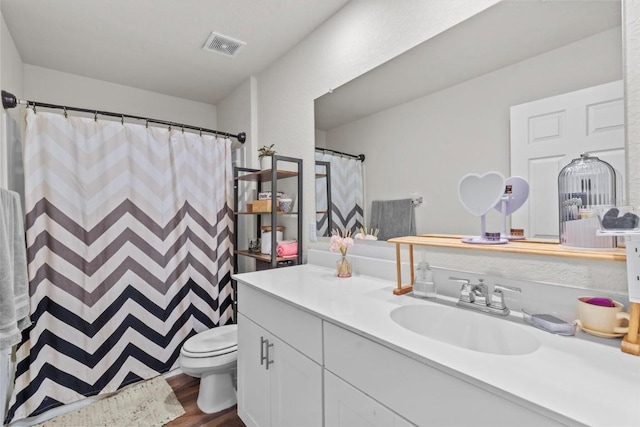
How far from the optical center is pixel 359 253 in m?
1.63

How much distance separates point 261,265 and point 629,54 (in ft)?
7.12

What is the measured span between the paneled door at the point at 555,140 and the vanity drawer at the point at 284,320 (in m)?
0.83

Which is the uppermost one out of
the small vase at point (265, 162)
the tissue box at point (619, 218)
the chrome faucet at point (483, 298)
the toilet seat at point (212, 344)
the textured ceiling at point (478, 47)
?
the textured ceiling at point (478, 47)

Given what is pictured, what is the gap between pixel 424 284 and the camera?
116 cm

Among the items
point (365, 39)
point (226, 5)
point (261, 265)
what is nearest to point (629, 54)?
point (365, 39)

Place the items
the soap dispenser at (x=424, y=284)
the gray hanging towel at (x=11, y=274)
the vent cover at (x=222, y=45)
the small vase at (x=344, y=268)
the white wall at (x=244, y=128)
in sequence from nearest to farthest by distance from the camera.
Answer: the soap dispenser at (x=424, y=284) < the gray hanging towel at (x=11, y=274) < the small vase at (x=344, y=268) < the vent cover at (x=222, y=45) < the white wall at (x=244, y=128)

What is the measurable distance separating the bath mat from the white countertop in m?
1.39

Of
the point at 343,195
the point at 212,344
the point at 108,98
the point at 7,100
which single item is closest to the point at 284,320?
the point at 343,195

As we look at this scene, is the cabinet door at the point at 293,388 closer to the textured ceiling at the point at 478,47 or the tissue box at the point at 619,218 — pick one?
the tissue box at the point at 619,218

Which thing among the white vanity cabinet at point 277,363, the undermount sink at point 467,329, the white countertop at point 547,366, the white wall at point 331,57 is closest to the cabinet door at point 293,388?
the white vanity cabinet at point 277,363

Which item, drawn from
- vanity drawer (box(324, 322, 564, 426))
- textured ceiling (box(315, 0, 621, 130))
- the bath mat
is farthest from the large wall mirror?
the bath mat

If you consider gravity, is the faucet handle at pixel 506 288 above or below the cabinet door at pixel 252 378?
above

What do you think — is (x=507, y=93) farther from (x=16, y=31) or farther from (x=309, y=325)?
(x=16, y=31)

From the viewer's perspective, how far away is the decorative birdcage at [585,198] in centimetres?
85
